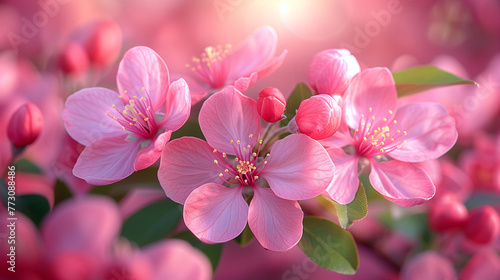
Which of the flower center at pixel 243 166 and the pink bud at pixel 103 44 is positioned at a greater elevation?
the pink bud at pixel 103 44

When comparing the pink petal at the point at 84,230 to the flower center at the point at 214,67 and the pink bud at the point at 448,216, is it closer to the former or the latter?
the flower center at the point at 214,67

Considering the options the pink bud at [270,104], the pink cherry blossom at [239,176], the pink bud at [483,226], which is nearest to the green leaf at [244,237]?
the pink cherry blossom at [239,176]

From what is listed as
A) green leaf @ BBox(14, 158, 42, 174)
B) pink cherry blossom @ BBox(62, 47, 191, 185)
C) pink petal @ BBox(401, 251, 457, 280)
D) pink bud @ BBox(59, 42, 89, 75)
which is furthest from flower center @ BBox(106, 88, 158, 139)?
pink petal @ BBox(401, 251, 457, 280)

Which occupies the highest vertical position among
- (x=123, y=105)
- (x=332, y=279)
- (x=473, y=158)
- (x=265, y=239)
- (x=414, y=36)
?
(x=123, y=105)

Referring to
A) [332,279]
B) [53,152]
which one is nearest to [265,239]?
[53,152]

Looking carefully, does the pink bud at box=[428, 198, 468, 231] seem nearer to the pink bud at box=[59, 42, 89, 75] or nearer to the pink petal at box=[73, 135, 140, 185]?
the pink petal at box=[73, 135, 140, 185]

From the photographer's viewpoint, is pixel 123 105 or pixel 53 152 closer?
pixel 123 105

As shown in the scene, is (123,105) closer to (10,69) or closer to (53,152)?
(53,152)
